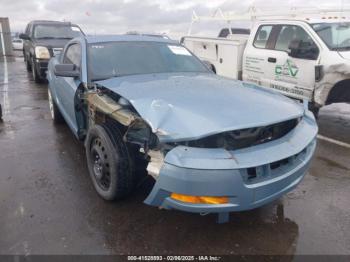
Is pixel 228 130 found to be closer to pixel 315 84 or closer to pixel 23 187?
pixel 23 187

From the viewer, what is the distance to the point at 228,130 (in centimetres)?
247

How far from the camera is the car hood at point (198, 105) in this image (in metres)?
2.52

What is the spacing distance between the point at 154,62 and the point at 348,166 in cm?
283

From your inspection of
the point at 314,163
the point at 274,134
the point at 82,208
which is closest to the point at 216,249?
the point at 274,134

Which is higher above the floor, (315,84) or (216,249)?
(315,84)

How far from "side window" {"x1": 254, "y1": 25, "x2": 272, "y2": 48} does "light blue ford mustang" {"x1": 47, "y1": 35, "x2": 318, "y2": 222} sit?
140 inches

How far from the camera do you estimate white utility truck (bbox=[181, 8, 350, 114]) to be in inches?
226

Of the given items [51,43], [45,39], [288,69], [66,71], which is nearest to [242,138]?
[66,71]

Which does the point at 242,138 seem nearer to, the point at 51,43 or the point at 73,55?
the point at 73,55

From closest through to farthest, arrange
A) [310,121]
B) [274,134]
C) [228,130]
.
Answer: [228,130] → [274,134] → [310,121]

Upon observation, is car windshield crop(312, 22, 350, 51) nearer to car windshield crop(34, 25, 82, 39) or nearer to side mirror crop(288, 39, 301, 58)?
side mirror crop(288, 39, 301, 58)

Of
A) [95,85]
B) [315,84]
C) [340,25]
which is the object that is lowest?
[315,84]

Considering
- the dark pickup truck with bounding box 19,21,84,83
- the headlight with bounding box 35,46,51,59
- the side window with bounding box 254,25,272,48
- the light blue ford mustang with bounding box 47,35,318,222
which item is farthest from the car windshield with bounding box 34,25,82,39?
the light blue ford mustang with bounding box 47,35,318,222

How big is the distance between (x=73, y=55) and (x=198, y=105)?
9.00 ft
